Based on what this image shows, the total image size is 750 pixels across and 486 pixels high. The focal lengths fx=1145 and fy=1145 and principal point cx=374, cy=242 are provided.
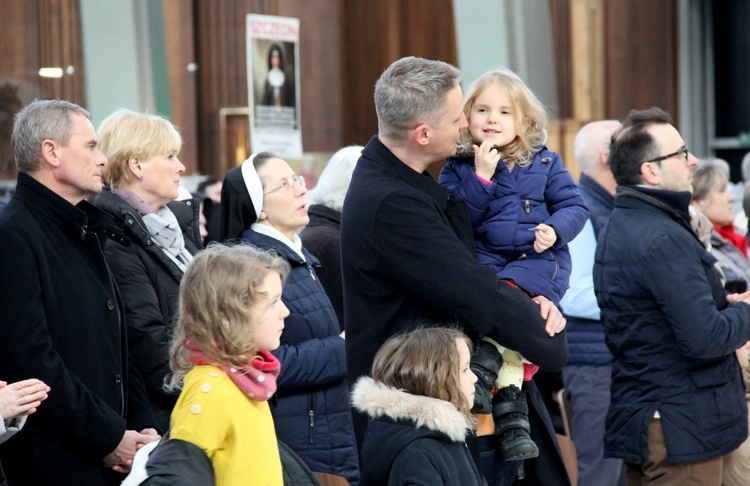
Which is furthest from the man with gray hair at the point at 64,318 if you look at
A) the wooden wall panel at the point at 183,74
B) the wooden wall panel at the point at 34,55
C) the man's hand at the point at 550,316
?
the wooden wall panel at the point at 183,74

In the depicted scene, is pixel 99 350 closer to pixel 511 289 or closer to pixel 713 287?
pixel 511 289

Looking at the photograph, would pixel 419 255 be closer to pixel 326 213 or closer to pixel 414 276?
pixel 414 276

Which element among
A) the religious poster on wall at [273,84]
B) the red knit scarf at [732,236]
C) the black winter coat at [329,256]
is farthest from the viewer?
the religious poster on wall at [273,84]

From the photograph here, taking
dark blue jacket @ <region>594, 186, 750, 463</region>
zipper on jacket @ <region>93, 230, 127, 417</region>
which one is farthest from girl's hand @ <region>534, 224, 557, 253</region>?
zipper on jacket @ <region>93, 230, 127, 417</region>

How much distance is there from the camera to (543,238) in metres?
3.79

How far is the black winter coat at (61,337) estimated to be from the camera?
147 inches

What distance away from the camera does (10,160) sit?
780cm

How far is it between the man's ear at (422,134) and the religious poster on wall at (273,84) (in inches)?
183

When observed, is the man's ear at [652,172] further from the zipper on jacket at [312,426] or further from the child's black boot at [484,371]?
the zipper on jacket at [312,426]

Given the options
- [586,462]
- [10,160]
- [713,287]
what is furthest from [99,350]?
[10,160]

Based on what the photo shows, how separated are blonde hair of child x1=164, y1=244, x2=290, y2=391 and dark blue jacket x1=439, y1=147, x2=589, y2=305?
0.82 m

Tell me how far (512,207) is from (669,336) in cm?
137

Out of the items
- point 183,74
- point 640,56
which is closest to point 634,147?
point 183,74

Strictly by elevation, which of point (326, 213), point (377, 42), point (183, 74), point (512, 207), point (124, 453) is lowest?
point (124, 453)
